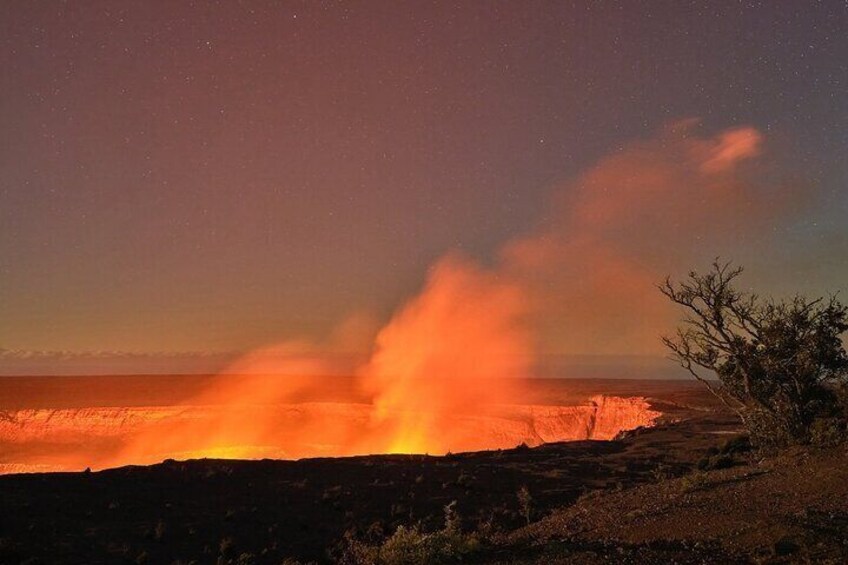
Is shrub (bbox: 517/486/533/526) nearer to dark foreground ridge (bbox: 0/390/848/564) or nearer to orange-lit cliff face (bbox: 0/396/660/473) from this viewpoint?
dark foreground ridge (bbox: 0/390/848/564)

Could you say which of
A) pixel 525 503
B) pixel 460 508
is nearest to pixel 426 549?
pixel 460 508

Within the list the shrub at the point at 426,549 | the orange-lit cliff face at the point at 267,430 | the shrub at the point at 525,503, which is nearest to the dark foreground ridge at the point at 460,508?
the shrub at the point at 525,503

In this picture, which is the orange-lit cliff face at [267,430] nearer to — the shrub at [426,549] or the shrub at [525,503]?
the shrub at [525,503]

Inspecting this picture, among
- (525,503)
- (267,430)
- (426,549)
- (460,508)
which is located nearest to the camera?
(426,549)

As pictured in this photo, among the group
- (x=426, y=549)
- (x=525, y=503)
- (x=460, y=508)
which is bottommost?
(x=525, y=503)

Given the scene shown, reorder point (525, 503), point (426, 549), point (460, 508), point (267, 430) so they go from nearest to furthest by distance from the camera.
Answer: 1. point (426, 549)
2. point (525, 503)
3. point (460, 508)
4. point (267, 430)

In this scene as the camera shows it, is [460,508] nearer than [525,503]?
No

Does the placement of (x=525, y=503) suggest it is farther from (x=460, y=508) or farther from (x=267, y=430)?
(x=267, y=430)

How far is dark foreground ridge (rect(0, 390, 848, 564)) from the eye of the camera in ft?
40.8

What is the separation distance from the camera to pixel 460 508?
24469mm

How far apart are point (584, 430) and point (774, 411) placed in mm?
41420

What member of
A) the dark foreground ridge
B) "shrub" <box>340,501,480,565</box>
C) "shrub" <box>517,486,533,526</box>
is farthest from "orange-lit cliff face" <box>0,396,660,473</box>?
"shrub" <box>340,501,480,565</box>

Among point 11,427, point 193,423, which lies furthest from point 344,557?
point 11,427

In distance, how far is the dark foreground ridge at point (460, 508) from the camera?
40.8ft
